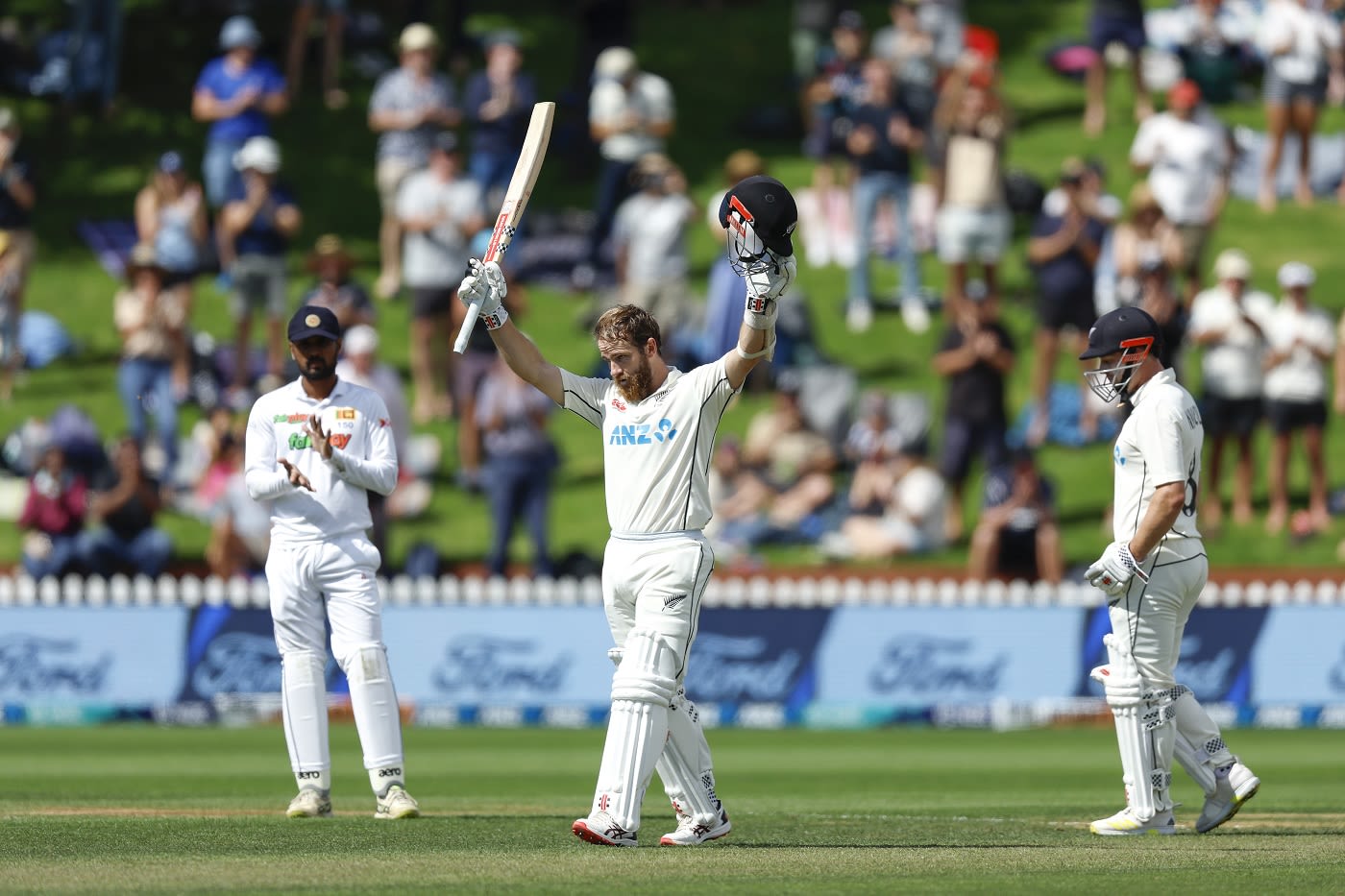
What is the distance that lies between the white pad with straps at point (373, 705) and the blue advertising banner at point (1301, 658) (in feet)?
32.2

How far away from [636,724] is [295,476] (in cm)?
229

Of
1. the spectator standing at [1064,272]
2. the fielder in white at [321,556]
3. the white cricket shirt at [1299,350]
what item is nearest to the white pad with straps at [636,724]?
the fielder in white at [321,556]

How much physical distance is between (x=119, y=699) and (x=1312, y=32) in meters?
13.9

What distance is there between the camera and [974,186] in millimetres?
21109

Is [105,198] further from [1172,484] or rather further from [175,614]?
[1172,484]

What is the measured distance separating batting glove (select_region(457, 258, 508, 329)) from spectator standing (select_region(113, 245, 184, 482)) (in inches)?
480

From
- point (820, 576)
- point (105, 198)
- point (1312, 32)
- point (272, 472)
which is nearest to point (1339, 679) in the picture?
point (820, 576)

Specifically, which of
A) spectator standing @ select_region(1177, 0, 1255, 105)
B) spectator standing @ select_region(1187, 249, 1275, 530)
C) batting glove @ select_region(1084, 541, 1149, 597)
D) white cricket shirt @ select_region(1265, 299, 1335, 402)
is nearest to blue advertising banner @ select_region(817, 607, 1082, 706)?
spectator standing @ select_region(1187, 249, 1275, 530)

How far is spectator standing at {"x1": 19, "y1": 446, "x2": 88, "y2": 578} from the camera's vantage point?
18.5 m

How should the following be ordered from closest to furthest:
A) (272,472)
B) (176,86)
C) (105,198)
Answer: (272,472)
(105,198)
(176,86)

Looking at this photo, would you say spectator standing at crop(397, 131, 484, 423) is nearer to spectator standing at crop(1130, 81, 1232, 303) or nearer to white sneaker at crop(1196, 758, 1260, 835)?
spectator standing at crop(1130, 81, 1232, 303)

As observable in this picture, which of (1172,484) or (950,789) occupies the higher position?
(1172,484)

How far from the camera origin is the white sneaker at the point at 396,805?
9.45 m

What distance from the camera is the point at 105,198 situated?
25.9m
